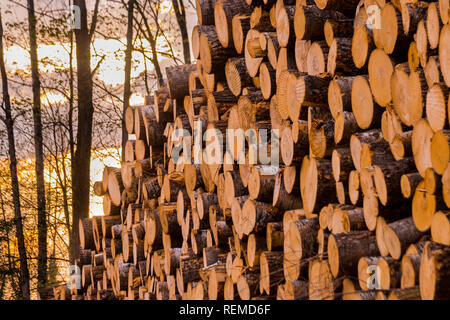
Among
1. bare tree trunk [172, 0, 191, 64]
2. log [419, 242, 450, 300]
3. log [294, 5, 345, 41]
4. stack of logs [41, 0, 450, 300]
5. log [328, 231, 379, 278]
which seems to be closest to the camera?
log [419, 242, 450, 300]

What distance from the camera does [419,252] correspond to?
74.9 inches

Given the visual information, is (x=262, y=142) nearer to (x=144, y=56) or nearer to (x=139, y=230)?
(x=139, y=230)

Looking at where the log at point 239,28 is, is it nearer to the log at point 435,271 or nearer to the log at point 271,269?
the log at point 271,269

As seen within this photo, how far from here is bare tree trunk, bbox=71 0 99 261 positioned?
9070mm

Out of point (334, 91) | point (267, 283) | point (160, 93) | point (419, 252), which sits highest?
point (160, 93)

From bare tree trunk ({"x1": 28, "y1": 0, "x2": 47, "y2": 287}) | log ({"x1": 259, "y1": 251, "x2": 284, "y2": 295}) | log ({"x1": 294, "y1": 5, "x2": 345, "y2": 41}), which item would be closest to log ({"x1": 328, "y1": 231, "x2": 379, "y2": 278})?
log ({"x1": 259, "y1": 251, "x2": 284, "y2": 295})

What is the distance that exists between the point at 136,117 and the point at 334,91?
248 cm

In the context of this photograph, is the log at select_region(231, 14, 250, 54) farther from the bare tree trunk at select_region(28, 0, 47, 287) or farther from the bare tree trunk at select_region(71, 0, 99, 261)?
the bare tree trunk at select_region(28, 0, 47, 287)

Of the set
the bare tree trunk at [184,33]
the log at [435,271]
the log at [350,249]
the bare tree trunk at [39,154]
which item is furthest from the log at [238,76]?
the bare tree trunk at [39,154]

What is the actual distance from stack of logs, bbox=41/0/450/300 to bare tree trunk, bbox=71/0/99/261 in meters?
4.99

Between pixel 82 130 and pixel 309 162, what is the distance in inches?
283

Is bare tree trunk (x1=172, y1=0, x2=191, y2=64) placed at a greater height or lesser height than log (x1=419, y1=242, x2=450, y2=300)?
greater

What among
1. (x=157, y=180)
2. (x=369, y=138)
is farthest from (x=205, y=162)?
(x=369, y=138)

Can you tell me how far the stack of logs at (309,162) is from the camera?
193cm
